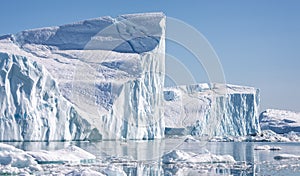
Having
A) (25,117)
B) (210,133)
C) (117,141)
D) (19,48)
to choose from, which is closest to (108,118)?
(117,141)

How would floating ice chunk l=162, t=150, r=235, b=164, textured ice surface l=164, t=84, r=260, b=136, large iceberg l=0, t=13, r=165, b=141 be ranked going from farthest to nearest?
textured ice surface l=164, t=84, r=260, b=136 → large iceberg l=0, t=13, r=165, b=141 → floating ice chunk l=162, t=150, r=235, b=164

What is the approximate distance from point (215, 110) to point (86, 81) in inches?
629

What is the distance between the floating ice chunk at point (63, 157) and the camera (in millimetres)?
15801

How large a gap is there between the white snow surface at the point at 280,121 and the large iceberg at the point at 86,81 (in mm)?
24500

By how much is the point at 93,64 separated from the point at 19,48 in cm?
676

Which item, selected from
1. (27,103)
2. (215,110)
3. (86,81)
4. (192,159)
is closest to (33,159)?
(192,159)

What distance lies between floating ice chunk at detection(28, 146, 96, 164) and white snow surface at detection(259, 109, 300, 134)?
147ft

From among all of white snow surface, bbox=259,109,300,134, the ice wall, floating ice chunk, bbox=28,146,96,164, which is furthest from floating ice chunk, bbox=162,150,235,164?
white snow surface, bbox=259,109,300,134

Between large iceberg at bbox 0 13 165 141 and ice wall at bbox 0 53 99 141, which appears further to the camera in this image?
large iceberg at bbox 0 13 165 141

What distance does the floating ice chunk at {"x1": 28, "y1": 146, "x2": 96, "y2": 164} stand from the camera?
51.8 feet

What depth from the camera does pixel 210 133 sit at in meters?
46.7

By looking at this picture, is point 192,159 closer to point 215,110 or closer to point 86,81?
point 86,81

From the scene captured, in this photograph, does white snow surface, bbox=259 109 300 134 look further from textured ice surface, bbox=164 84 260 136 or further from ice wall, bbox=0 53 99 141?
ice wall, bbox=0 53 99 141

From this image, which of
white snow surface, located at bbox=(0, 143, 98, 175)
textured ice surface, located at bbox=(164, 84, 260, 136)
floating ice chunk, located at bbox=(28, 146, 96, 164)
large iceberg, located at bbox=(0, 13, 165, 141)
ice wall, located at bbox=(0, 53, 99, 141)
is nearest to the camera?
white snow surface, located at bbox=(0, 143, 98, 175)
